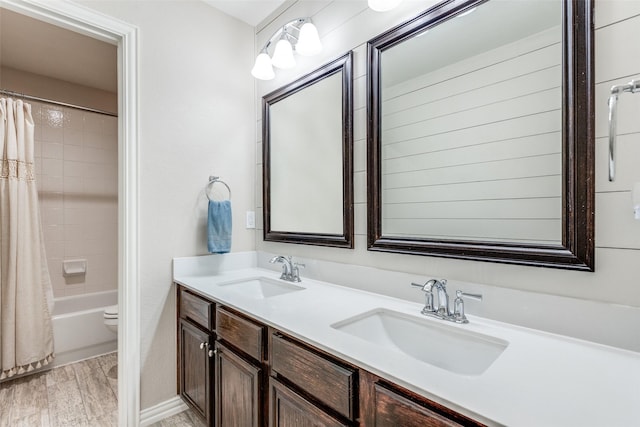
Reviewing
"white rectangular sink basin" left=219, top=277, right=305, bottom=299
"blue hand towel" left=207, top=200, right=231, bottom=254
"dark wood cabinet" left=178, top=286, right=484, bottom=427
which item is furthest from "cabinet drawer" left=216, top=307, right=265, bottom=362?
"blue hand towel" left=207, top=200, right=231, bottom=254

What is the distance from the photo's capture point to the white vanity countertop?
1.89 ft

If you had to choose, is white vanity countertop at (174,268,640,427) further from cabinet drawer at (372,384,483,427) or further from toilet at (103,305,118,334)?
toilet at (103,305,118,334)

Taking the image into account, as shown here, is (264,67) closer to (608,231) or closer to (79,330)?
(608,231)

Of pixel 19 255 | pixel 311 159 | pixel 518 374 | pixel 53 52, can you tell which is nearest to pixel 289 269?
pixel 311 159

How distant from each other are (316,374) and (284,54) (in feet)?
5.30

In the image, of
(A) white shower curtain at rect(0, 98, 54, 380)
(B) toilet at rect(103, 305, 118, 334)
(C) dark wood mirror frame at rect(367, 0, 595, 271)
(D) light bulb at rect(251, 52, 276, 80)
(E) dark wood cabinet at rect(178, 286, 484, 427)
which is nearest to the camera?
(E) dark wood cabinet at rect(178, 286, 484, 427)

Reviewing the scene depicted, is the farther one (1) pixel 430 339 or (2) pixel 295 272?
(2) pixel 295 272

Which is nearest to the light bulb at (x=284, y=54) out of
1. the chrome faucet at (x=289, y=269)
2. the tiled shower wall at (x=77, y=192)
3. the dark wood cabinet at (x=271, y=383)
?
the chrome faucet at (x=289, y=269)

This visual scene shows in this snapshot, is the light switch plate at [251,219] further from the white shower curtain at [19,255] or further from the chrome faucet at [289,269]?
the white shower curtain at [19,255]

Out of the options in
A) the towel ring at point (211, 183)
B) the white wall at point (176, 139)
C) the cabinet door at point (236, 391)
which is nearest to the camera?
the cabinet door at point (236, 391)

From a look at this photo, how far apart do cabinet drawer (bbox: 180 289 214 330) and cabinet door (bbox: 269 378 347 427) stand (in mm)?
524

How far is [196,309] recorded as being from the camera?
5.22 ft

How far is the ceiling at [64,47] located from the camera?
1968mm

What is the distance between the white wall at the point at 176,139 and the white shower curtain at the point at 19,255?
46.9 inches
